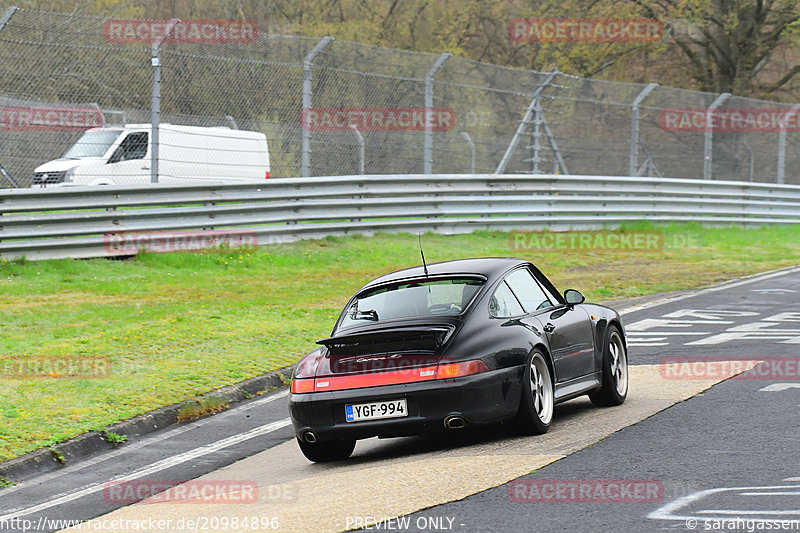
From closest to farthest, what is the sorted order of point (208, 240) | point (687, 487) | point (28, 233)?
point (687, 487)
point (28, 233)
point (208, 240)

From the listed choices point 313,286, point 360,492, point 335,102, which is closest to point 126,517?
point 360,492

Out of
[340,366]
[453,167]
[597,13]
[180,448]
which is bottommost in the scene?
[180,448]

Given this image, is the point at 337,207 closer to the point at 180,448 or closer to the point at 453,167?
the point at 453,167

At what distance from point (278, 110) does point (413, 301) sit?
1069 centimetres

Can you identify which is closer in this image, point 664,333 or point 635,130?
point 664,333

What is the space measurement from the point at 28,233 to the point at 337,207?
5866 millimetres

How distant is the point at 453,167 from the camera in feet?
70.1

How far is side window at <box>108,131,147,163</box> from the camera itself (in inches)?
709

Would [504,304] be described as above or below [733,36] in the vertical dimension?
below

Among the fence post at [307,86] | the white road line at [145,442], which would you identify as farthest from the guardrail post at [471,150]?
the white road line at [145,442]


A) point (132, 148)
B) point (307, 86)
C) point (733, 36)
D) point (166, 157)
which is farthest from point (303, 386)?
point (733, 36)

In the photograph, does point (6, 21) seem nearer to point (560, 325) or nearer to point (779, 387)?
point (560, 325)

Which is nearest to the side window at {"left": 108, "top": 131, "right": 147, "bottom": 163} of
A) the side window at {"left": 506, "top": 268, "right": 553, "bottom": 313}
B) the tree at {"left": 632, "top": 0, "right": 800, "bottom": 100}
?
the side window at {"left": 506, "top": 268, "right": 553, "bottom": 313}

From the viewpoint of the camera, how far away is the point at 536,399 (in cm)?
739
